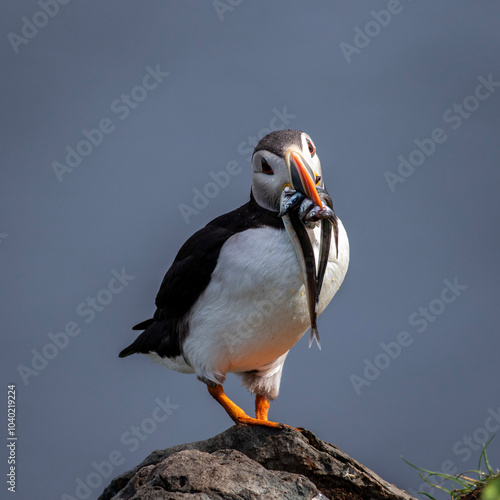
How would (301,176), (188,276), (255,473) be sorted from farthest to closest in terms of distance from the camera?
(188,276) < (301,176) < (255,473)

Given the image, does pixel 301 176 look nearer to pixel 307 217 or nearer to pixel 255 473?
pixel 307 217

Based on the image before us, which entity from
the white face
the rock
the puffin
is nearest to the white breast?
the puffin

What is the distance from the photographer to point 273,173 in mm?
3416

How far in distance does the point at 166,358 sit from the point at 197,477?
131cm

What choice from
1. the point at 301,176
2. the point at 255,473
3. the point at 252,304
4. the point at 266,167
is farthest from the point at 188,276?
the point at 255,473

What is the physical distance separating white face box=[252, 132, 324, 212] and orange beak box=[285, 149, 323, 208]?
0.14ft

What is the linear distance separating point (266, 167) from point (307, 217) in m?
0.37

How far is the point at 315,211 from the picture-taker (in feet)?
10.7

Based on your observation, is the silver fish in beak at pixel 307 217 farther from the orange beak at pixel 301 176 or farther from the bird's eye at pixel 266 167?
the bird's eye at pixel 266 167

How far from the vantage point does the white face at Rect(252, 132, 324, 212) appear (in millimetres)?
3365

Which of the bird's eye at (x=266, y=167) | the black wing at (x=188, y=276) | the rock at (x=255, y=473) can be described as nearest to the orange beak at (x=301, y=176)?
the bird's eye at (x=266, y=167)

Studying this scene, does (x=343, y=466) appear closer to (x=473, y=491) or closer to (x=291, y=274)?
(x=473, y=491)

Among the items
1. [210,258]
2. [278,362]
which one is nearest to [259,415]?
[278,362]

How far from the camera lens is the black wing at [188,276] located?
367 cm
